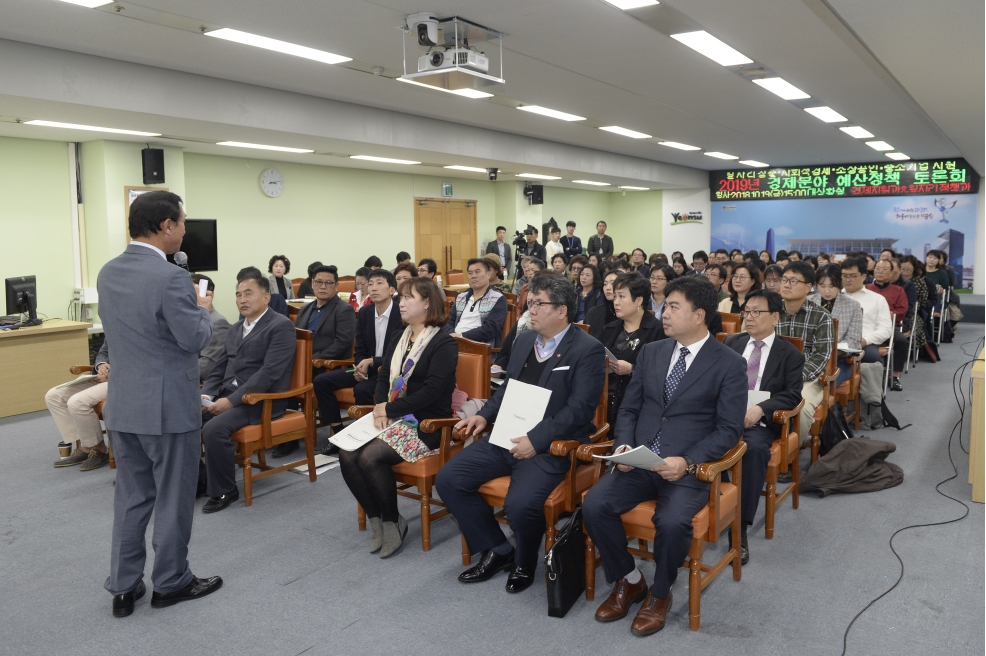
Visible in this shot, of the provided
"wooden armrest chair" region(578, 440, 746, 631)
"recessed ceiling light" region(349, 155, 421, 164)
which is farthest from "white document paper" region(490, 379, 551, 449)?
"recessed ceiling light" region(349, 155, 421, 164)

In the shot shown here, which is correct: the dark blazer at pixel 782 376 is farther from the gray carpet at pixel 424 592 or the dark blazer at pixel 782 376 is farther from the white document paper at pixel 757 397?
the gray carpet at pixel 424 592

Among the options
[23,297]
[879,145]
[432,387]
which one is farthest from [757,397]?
[879,145]

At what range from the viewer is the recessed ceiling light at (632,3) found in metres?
4.44

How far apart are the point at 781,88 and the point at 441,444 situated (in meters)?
5.90

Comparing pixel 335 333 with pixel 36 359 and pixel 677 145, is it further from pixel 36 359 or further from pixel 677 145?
pixel 677 145

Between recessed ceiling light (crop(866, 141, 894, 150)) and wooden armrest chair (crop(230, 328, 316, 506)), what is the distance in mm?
10970

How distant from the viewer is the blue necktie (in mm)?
3027

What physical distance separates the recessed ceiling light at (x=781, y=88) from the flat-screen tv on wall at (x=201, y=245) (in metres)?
6.38

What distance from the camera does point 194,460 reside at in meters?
3.00

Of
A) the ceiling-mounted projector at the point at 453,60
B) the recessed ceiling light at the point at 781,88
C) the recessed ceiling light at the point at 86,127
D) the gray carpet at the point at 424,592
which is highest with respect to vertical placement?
the recessed ceiling light at the point at 781,88

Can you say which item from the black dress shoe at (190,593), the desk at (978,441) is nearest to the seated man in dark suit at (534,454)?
the black dress shoe at (190,593)

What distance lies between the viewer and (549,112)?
8.69 m

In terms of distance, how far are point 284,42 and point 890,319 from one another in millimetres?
5294

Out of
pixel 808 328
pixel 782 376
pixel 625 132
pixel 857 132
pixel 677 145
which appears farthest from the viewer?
pixel 677 145
